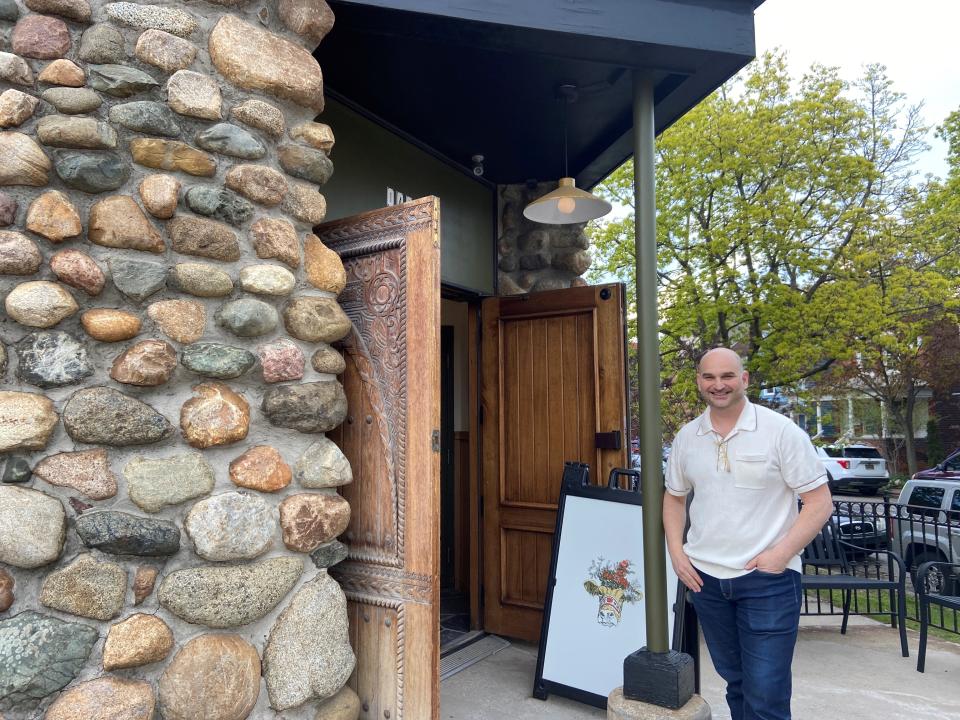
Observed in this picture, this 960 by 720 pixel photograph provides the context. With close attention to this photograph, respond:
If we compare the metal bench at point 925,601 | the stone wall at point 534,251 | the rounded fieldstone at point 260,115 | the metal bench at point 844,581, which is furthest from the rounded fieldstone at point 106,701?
the metal bench at point 925,601

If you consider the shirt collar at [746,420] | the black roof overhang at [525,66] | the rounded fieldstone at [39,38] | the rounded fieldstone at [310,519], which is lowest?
the rounded fieldstone at [310,519]

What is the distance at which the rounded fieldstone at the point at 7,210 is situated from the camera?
1697mm

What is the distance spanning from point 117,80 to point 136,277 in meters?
0.57

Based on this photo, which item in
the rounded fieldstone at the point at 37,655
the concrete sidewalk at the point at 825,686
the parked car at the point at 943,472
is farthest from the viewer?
the parked car at the point at 943,472

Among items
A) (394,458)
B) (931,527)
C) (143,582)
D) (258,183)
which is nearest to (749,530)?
(394,458)

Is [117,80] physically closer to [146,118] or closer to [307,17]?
[146,118]

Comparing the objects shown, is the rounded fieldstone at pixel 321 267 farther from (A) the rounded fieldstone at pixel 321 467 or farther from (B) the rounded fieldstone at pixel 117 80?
(B) the rounded fieldstone at pixel 117 80

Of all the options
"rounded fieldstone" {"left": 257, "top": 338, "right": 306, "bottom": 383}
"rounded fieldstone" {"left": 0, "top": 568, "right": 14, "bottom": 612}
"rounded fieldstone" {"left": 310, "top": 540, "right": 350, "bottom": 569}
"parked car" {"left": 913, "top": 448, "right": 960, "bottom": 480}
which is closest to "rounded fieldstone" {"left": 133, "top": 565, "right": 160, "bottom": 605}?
"rounded fieldstone" {"left": 0, "top": 568, "right": 14, "bottom": 612}

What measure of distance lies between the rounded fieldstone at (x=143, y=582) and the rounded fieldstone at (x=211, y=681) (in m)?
0.18

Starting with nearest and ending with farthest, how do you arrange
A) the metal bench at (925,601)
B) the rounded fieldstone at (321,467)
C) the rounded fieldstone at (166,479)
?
the rounded fieldstone at (166,479), the rounded fieldstone at (321,467), the metal bench at (925,601)

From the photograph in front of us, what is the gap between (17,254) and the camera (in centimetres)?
168

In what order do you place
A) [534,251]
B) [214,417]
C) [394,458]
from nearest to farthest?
[214,417] < [394,458] < [534,251]

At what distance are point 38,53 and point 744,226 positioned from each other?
1168 cm

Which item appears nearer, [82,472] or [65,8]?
[82,472]
